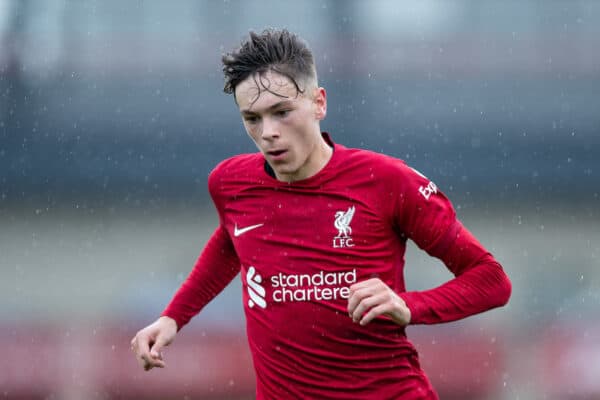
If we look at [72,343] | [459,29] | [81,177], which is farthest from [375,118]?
[72,343]

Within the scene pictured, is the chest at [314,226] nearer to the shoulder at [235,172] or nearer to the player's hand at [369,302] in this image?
the shoulder at [235,172]

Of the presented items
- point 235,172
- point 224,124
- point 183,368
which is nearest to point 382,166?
point 235,172

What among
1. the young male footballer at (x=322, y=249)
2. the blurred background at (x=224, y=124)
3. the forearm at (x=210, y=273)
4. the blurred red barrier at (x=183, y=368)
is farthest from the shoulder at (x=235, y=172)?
the blurred background at (x=224, y=124)

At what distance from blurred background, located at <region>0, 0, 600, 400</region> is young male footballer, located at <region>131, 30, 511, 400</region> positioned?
6.61m

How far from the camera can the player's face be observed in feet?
9.62

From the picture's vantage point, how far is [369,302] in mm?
2531

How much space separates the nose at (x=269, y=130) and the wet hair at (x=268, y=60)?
88 millimetres

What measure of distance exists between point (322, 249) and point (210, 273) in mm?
562

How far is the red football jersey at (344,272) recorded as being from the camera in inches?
114

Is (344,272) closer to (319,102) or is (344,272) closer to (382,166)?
(382,166)

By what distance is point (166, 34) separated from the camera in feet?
36.1

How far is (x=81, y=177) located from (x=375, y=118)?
3.35 meters

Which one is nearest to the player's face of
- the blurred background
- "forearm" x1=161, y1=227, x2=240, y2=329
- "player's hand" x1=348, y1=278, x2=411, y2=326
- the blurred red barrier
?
"forearm" x1=161, y1=227, x2=240, y2=329

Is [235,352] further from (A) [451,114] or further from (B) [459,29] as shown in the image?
(B) [459,29]
